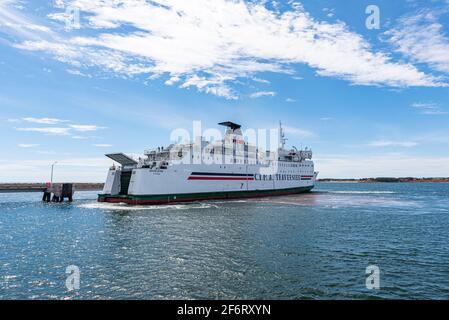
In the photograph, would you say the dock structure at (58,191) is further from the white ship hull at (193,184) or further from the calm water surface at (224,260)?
the calm water surface at (224,260)

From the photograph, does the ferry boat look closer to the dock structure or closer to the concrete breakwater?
the dock structure

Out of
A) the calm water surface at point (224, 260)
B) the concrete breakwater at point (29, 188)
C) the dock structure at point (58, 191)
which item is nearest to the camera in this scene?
the calm water surface at point (224, 260)

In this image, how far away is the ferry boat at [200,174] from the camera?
4472 centimetres

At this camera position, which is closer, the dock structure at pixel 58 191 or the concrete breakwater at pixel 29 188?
the dock structure at pixel 58 191

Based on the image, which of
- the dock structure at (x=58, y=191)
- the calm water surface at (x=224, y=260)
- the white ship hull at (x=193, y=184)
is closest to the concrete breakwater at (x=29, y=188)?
the dock structure at (x=58, y=191)

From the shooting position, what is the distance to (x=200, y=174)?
49.4 metres

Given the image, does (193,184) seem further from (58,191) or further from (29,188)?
(29,188)

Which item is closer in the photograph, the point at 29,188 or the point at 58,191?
the point at 58,191

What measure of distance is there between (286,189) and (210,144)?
25085 millimetres

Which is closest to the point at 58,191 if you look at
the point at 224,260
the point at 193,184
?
the point at 193,184

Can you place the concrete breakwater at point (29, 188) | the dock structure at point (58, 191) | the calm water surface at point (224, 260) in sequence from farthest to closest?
the concrete breakwater at point (29, 188) < the dock structure at point (58, 191) < the calm water surface at point (224, 260)

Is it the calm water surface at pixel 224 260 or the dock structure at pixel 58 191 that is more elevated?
the dock structure at pixel 58 191

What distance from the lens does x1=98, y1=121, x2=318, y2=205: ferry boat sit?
44.7 m

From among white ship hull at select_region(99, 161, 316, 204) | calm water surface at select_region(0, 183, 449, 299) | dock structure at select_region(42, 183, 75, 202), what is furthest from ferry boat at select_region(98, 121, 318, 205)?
calm water surface at select_region(0, 183, 449, 299)
